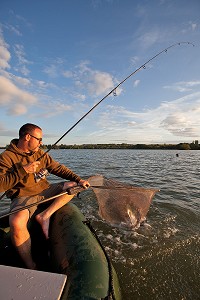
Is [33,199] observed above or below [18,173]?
below

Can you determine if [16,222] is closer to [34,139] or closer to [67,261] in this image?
[67,261]

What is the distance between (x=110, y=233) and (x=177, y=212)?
272 centimetres

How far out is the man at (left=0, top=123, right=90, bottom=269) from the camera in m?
3.32

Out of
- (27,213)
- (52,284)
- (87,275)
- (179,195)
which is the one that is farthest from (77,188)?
(179,195)

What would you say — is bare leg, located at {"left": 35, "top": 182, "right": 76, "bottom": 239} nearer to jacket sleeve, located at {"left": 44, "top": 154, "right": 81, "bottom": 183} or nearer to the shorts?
the shorts

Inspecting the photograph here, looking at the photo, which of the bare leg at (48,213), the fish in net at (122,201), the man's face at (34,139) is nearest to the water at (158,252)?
the fish in net at (122,201)

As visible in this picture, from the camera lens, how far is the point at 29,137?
388 centimetres

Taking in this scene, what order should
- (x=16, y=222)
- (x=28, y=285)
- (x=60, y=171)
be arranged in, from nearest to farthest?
(x=28, y=285) < (x=16, y=222) < (x=60, y=171)

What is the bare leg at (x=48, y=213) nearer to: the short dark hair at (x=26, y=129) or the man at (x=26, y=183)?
the man at (x=26, y=183)

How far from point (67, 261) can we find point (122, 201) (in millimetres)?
2685

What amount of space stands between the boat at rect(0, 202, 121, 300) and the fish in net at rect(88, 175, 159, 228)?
42.7 inches

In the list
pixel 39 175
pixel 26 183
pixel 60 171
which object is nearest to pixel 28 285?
pixel 26 183

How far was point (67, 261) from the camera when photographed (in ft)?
9.92

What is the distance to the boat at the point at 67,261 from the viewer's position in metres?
2.07
